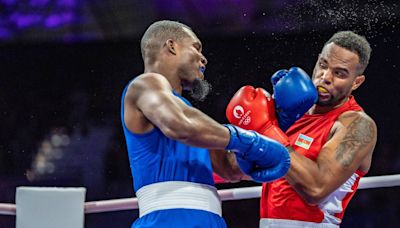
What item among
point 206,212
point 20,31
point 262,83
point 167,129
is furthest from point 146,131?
point 20,31

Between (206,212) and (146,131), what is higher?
(146,131)

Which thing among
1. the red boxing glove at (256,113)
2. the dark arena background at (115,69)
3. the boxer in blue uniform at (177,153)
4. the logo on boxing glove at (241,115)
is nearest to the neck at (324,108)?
the red boxing glove at (256,113)

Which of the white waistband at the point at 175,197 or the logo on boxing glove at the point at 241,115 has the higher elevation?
the logo on boxing glove at the point at 241,115

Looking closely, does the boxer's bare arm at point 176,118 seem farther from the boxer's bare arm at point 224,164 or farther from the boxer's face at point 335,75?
the boxer's face at point 335,75

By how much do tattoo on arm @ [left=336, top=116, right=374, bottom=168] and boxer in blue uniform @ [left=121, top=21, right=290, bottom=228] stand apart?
381 mm

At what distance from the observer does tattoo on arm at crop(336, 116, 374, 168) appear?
2170 mm

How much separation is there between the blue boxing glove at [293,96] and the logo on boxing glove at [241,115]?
136 mm

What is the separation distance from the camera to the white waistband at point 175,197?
1.89 metres

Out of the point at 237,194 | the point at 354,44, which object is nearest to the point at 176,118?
the point at 354,44

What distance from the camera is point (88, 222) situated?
5.61 m

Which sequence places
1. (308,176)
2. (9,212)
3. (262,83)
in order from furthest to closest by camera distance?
(262,83)
(9,212)
(308,176)

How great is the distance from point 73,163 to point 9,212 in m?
2.93

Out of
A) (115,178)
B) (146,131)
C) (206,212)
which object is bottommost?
(115,178)

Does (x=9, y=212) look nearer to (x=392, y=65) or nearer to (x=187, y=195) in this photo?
(x=187, y=195)
